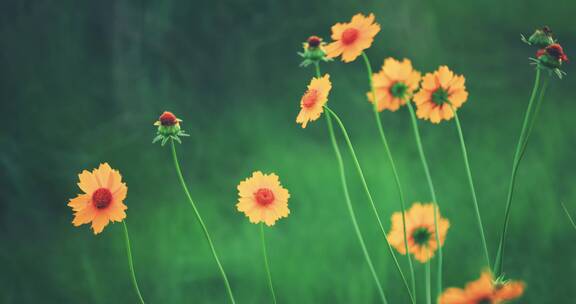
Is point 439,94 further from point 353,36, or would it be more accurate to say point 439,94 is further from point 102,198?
point 102,198

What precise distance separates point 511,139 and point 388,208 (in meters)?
0.45

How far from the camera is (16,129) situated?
1.58m

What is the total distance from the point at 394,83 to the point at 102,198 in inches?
17.6

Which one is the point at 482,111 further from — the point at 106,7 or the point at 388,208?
the point at 106,7

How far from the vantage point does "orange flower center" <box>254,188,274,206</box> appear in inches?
33.0

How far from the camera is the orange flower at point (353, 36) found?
31.1 inches

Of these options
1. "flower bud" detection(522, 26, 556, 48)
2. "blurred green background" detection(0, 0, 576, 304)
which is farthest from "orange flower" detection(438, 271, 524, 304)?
"blurred green background" detection(0, 0, 576, 304)

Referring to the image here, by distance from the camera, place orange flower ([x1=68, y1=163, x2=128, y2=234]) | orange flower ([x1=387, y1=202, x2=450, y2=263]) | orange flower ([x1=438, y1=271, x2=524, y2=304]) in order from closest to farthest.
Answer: orange flower ([x1=438, y1=271, x2=524, y2=304]), orange flower ([x1=68, y1=163, x2=128, y2=234]), orange flower ([x1=387, y1=202, x2=450, y2=263])

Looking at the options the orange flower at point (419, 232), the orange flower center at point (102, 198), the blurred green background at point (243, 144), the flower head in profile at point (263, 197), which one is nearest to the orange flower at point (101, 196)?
the orange flower center at point (102, 198)

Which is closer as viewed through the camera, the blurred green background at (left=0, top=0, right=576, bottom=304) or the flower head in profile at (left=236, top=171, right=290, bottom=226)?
the flower head in profile at (left=236, top=171, right=290, bottom=226)

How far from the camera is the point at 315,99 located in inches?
31.5

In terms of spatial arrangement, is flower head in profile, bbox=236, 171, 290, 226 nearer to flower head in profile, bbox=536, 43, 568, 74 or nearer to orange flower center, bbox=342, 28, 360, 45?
orange flower center, bbox=342, 28, 360, 45

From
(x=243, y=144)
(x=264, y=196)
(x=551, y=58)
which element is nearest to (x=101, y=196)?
(x=264, y=196)

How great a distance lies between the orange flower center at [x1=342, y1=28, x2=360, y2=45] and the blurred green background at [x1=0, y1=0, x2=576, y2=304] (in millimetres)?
620
